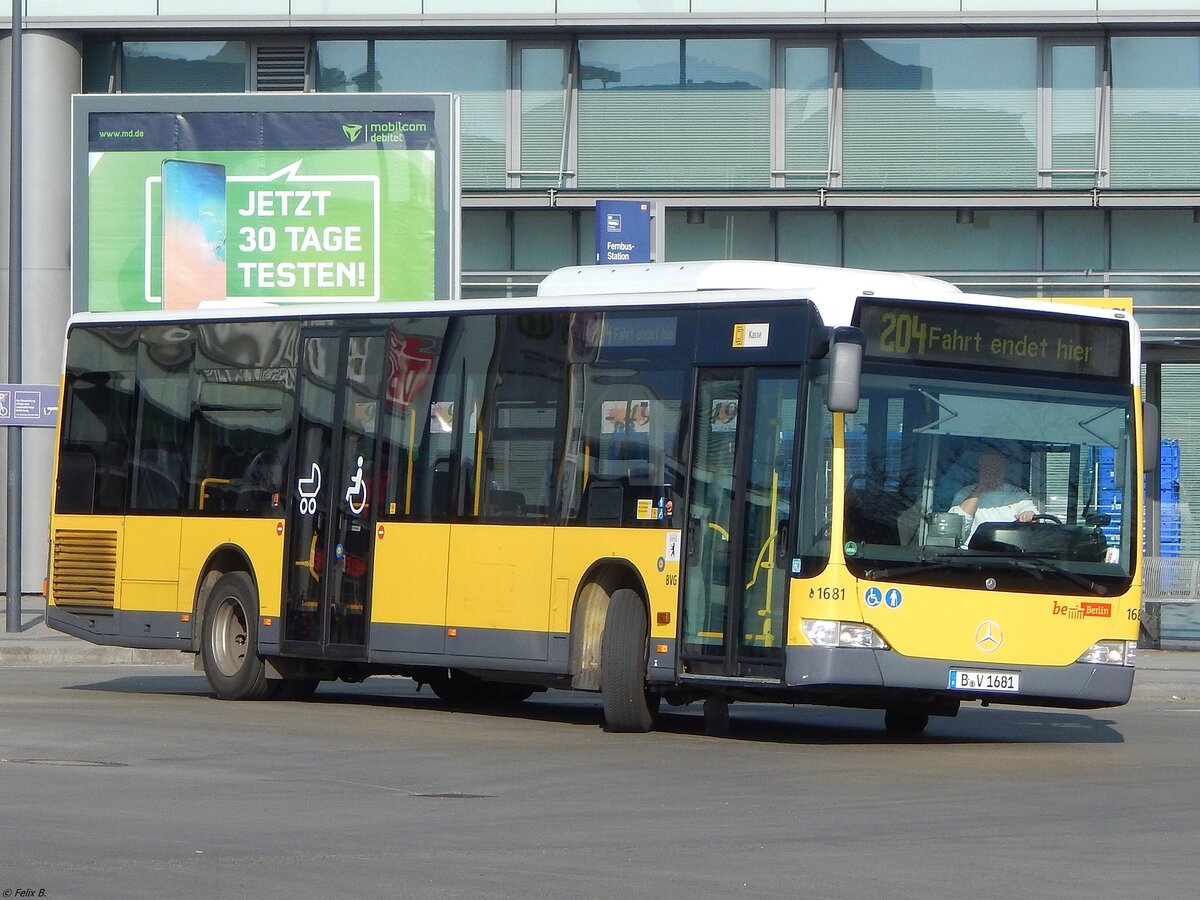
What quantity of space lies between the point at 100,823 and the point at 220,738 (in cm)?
466

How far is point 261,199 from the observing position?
26.9 m

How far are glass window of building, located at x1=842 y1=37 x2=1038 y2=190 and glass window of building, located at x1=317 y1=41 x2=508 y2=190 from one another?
4.41 metres

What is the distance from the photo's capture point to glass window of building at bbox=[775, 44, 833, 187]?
27906 millimetres

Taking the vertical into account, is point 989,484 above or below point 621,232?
below

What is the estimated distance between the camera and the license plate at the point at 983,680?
547 inches

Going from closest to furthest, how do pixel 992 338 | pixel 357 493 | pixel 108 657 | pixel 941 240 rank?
pixel 992 338 → pixel 357 493 → pixel 108 657 → pixel 941 240

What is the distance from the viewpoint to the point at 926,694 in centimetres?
1448

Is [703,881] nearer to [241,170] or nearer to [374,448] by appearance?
[374,448]

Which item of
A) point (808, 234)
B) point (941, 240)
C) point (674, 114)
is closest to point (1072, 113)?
point (941, 240)

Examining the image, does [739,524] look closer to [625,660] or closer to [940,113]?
[625,660]

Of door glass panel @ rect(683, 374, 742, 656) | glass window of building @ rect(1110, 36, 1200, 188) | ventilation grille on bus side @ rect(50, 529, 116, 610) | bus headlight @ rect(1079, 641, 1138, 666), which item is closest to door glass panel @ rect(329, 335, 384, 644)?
ventilation grille on bus side @ rect(50, 529, 116, 610)

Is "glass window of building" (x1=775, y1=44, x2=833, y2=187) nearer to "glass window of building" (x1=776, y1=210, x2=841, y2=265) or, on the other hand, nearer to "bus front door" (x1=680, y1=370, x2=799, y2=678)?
"glass window of building" (x1=776, y1=210, x2=841, y2=265)

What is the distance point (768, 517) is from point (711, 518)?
486 mm

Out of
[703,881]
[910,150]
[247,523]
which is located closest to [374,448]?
[247,523]
